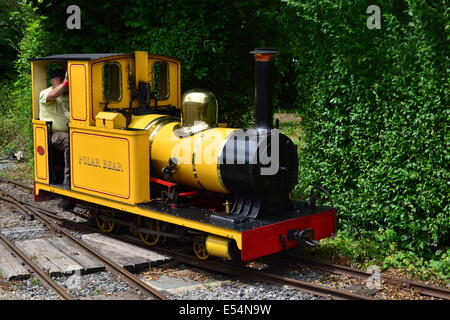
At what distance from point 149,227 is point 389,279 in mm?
3185

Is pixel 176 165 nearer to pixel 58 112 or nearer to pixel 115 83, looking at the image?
pixel 115 83

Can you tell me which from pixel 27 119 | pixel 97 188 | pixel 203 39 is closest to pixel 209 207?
pixel 97 188

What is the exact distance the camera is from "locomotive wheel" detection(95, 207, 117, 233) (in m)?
8.19

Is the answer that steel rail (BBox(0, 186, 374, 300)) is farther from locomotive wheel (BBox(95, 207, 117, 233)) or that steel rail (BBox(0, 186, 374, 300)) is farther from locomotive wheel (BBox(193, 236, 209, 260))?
locomotive wheel (BBox(95, 207, 117, 233))

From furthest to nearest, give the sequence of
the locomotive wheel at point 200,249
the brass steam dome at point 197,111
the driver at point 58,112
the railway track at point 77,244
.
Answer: the driver at point 58,112, the brass steam dome at point 197,111, the locomotive wheel at point 200,249, the railway track at point 77,244

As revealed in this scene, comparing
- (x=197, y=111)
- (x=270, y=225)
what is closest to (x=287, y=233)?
(x=270, y=225)

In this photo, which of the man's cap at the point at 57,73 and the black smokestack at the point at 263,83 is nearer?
the black smokestack at the point at 263,83

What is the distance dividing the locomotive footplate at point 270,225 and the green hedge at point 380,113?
75 cm

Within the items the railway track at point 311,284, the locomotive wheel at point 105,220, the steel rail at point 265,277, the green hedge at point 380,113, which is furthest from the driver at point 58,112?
the green hedge at point 380,113

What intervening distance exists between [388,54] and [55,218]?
19.3ft

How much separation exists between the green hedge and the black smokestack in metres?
1.44

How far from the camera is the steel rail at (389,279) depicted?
591 cm

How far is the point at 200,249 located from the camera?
7.06m

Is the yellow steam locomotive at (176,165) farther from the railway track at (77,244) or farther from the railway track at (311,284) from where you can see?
the railway track at (77,244)
